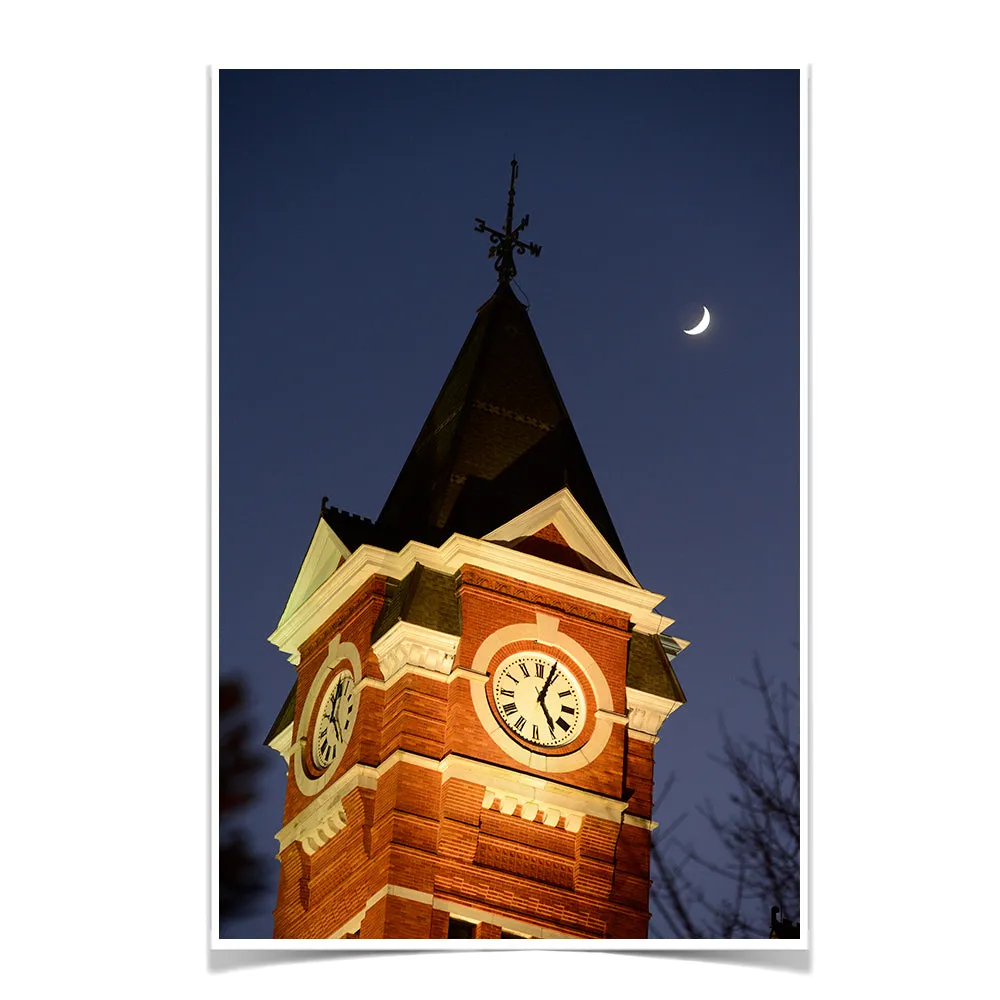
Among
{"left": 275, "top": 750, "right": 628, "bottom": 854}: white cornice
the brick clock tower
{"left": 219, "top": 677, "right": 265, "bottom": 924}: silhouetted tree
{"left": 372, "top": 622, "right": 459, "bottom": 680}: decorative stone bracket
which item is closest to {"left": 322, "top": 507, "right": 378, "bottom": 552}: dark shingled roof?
the brick clock tower

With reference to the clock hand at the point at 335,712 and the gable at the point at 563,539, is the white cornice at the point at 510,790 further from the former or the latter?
the gable at the point at 563,539

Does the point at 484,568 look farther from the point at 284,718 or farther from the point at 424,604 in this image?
the point at 284,718

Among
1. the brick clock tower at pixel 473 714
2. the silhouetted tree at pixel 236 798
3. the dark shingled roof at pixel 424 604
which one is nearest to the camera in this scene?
the silhouetted tree at pixel 236 798

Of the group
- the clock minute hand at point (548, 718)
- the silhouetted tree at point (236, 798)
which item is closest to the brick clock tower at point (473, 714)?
the clock minute hand at point (548, 718)

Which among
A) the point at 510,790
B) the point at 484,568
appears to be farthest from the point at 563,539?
the point at 510,790

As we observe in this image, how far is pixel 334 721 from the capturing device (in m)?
13.8

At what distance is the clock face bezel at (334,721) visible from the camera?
44.7ft

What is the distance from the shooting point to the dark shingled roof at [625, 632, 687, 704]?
44.6 ft

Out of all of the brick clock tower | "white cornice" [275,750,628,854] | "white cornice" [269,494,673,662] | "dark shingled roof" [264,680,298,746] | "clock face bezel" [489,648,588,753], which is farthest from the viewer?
"white cornice" [269,494,673,662]

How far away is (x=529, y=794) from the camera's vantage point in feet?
43.0

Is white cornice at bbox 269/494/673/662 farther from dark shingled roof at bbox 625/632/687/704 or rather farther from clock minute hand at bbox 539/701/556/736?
clock minute hand at bbox 539/701/556/736

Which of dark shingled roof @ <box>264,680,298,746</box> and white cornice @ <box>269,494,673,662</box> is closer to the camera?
dark shingled roof @ <box>264,680,298,746</box>

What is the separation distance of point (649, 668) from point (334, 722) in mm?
1834
